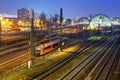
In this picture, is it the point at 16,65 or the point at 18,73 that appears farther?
the point at 16,65

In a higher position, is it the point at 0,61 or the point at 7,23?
the point at 7,23

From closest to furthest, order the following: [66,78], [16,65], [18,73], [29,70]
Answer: [66,78] < [18,73] < [29,70] < [16,65]

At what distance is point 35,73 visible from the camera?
1302 inches

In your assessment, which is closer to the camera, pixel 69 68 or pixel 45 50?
pixel 69 68

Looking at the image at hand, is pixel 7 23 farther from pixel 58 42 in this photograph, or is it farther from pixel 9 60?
pixel 9 60

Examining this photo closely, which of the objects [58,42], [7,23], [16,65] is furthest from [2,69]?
[7,23]

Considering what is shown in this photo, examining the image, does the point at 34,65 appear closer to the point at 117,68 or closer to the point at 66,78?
the point at 66,78

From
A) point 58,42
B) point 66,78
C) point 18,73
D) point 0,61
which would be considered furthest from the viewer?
point 58,42

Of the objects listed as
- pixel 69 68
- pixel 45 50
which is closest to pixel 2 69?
pixel 69 68

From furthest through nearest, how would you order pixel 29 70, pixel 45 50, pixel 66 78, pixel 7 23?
pixel 7 23 < pixel 45 50 < pixel 29 70 < pixel 66 78

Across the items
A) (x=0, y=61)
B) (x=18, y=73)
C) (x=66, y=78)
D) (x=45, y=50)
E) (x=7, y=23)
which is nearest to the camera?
(x=66, y=78)

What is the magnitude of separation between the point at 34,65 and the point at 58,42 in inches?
846

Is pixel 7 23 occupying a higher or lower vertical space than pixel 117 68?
higher

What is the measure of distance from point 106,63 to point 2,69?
19183 mm
